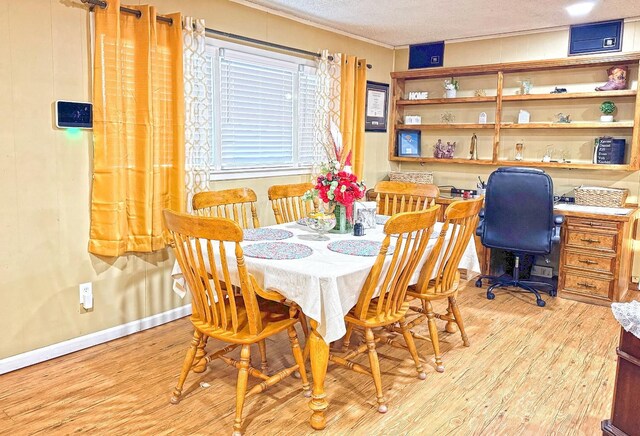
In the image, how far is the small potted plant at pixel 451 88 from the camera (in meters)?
5.40

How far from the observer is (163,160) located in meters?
3.40

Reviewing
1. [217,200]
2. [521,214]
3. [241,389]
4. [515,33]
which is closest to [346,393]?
[241,389]

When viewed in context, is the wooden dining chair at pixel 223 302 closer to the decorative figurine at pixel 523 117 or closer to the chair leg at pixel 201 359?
A: the chair leg at pixel 201 359

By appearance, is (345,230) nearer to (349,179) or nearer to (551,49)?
(349,179)

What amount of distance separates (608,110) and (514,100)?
83cm

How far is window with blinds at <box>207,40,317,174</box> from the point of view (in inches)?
155

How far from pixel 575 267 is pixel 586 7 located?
208 cm

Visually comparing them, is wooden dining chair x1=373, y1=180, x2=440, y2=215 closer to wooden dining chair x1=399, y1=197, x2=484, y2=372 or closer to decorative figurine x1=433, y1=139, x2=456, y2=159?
wooden dining chair x1=399, y1=197, x2=484, y2=372

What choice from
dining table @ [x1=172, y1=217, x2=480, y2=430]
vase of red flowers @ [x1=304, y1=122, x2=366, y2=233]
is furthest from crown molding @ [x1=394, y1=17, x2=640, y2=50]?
dining table @ [x1=172, y1=217, x2=480, y2=430]

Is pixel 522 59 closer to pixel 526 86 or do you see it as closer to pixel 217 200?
pixel 526 86

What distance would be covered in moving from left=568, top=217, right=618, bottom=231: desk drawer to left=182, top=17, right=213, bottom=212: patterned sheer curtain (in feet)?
9.81

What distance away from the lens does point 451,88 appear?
5.39m

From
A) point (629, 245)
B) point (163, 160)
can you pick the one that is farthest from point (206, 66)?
point (629, 245)

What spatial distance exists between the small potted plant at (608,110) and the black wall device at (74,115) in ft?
13.7
